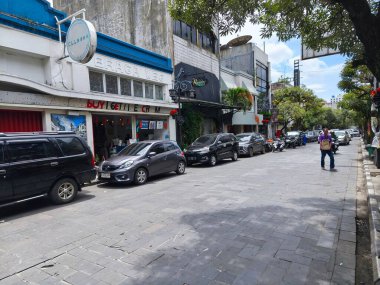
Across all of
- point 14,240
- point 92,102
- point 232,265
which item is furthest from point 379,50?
point 92,102

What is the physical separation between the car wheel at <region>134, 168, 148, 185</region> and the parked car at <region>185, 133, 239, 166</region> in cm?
454

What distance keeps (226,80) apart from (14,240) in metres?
23.4

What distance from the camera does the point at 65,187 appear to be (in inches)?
279

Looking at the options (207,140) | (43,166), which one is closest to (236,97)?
(207,140)

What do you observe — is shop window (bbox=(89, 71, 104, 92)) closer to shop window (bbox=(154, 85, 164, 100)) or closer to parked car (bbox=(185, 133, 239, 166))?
shop window (bbox=(154, 85, 164, 100))

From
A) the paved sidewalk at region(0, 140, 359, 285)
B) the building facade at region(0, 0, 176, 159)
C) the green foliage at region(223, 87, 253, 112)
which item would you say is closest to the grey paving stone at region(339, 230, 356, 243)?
the paved sidewalk at region(0, 140, 359, 285)

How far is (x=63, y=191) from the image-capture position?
7000 mm

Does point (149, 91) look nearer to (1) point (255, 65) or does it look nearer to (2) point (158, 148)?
(2) point (158, 148)

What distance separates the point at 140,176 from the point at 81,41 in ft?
17.9

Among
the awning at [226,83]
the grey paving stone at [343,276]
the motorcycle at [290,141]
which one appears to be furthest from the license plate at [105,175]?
the motorcycle at [290,141]

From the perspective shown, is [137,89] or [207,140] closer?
[207,140]

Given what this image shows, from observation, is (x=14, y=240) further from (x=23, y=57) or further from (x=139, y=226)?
(x=23, y=57)

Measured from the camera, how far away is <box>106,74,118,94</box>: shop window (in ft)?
44.6

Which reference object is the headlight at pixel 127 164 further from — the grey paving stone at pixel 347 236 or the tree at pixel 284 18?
the grey paving stone at pixel 347 236
